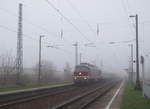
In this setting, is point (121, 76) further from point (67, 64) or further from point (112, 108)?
point (112, 108)

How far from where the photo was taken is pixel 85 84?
4497cm

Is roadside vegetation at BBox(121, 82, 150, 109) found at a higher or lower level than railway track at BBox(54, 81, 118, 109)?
higher

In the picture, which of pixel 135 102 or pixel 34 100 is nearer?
pixel 135 102

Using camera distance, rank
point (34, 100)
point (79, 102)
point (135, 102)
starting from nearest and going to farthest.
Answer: point (135, 102) < point (79, 102) < point (34, 100)

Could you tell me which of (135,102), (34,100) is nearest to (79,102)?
(34,100)

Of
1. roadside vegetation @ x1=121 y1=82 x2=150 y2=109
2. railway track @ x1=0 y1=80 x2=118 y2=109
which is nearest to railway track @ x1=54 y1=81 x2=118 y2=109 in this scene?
railway track @ x1=0 y1=80 x2=118 y2=109

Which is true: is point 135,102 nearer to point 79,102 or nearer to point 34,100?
point 79,102

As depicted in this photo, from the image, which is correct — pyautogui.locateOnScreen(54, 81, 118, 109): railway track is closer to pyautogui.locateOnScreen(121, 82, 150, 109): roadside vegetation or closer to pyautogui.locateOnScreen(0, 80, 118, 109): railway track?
pyautogui.locateOnScreen(0, 80, 118, 109): railway track

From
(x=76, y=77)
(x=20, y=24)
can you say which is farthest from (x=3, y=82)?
(x=76, y=77)

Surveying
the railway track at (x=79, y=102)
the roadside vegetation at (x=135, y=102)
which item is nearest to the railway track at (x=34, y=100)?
the railway track at (x=79, y=102)

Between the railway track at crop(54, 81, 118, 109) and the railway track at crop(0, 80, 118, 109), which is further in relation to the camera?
the railway track at crop(0, 80, 118, 109)

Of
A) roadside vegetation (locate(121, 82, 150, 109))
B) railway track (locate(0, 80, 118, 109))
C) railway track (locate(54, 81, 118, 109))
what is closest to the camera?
roadside vegetation (locate(121, 82, 150, 109))

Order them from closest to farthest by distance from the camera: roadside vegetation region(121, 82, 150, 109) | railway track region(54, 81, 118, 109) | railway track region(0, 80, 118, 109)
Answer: roadside vegetation region(121, 82, 150, 109), railway track region(54, 81, 118, 109), railway track region(0, 80, 118, 109)

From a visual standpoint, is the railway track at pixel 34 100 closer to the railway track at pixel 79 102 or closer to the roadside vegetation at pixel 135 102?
the railway track at pixel 79 102
